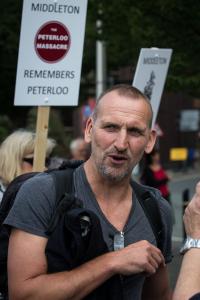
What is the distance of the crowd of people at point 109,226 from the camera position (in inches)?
95.7

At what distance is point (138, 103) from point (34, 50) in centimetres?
188

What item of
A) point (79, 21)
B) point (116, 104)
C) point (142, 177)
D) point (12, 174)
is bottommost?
point (142, 177)

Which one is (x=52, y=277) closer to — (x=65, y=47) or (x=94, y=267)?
(x=94, y=267)

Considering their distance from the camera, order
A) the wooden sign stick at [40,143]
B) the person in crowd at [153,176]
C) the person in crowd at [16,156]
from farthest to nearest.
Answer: the person in crowd at [153,176], the person in crowd at [16,156], the wooden sign stick at [40,143]

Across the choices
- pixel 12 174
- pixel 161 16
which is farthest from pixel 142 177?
pixel 12 174

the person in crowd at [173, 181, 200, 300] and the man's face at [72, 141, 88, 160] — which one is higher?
the person in crowd at [173, 181, 200, 300]

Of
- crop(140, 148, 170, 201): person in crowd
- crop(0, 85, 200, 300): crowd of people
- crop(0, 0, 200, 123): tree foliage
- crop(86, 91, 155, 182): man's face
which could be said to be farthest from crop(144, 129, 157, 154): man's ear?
crop(140, 148, 170, 201): person in crowd

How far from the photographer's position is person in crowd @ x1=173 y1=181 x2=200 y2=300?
232 cm

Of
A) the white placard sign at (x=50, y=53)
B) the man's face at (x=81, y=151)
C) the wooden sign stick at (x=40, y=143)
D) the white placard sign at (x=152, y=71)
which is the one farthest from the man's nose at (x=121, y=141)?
the man's face at (x=81, y=151)

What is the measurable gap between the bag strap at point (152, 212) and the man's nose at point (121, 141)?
268mm

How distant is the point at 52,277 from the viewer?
245cm

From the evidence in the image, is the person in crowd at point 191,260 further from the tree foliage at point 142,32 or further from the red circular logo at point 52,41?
the tree foliage at point 142,32

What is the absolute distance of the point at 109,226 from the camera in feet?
8.63

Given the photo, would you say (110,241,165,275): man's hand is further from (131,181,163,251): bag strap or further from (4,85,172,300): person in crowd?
(131,181,163,251): bag strap
